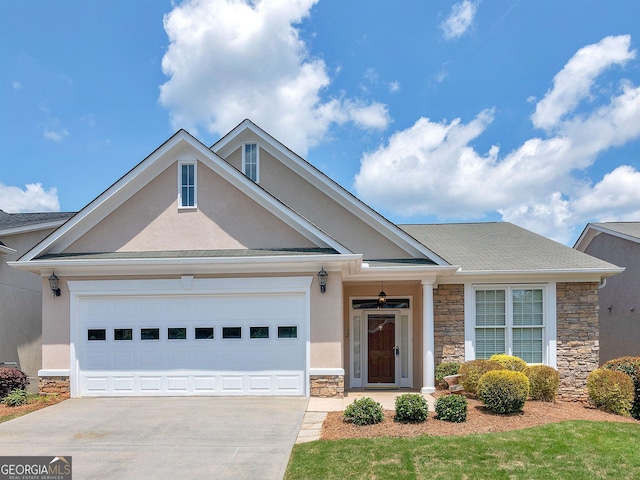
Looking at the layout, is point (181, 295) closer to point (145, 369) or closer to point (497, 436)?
point (145, 369)

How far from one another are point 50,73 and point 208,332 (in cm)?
994

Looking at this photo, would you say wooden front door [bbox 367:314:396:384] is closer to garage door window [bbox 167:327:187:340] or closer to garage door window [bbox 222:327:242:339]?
garage door window [bbox 222:327:242:339]

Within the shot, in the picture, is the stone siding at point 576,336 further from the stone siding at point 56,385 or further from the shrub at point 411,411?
the stone siding at point 56,385

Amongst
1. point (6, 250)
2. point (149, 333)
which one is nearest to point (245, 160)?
point (149, 333)

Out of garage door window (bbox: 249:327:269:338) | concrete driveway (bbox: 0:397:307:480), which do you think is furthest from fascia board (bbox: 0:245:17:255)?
garage door window (bbox: 249:327:269:338)

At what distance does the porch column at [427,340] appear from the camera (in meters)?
11.8

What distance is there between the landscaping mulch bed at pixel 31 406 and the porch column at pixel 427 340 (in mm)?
8511

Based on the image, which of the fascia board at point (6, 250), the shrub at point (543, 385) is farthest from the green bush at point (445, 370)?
the fascia board at point (6, 250)

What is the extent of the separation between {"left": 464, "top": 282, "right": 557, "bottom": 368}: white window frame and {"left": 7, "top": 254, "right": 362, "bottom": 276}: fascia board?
3.72 meters

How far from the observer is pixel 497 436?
7.42 m

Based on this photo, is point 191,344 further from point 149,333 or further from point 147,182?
point 147,182

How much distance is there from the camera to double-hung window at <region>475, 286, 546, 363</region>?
12805 millimetres

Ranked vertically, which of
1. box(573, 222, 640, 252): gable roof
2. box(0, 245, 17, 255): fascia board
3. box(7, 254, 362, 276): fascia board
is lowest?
box(7, 254, 362, 276): fascia board

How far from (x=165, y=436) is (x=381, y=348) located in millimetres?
6991
